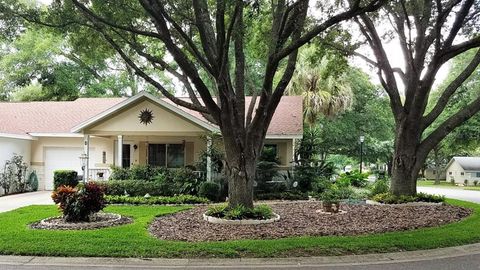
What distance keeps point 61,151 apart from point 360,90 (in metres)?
20.3

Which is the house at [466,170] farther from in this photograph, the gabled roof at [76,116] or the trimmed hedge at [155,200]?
the trimmed hedge at [155,200]

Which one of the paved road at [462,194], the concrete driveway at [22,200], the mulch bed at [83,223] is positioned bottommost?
the paved road at [462,194]

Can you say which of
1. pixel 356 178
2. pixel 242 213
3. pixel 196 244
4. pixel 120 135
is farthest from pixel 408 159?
pixel 120 135

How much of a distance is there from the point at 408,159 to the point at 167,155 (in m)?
10.8

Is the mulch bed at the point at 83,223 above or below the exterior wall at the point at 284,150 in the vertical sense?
below

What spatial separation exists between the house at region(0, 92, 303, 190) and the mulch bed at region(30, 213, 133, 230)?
731 centimetres

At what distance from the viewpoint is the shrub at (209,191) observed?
1688 centimetres

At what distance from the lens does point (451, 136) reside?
119 ft

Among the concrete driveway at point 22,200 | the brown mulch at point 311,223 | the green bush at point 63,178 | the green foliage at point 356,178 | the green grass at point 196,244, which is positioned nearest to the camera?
the green grass at point 196,244

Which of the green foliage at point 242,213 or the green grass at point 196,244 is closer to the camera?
the green grass at point 196,244

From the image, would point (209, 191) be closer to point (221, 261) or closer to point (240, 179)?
point (240, 179)

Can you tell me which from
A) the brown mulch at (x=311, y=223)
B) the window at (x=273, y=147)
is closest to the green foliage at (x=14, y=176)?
the brown mulch at (x=311, y=223)

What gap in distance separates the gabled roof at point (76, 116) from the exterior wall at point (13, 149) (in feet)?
1.23

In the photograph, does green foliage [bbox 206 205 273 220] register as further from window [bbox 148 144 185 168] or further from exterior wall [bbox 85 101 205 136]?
window [bbox 148 144 185 168]
